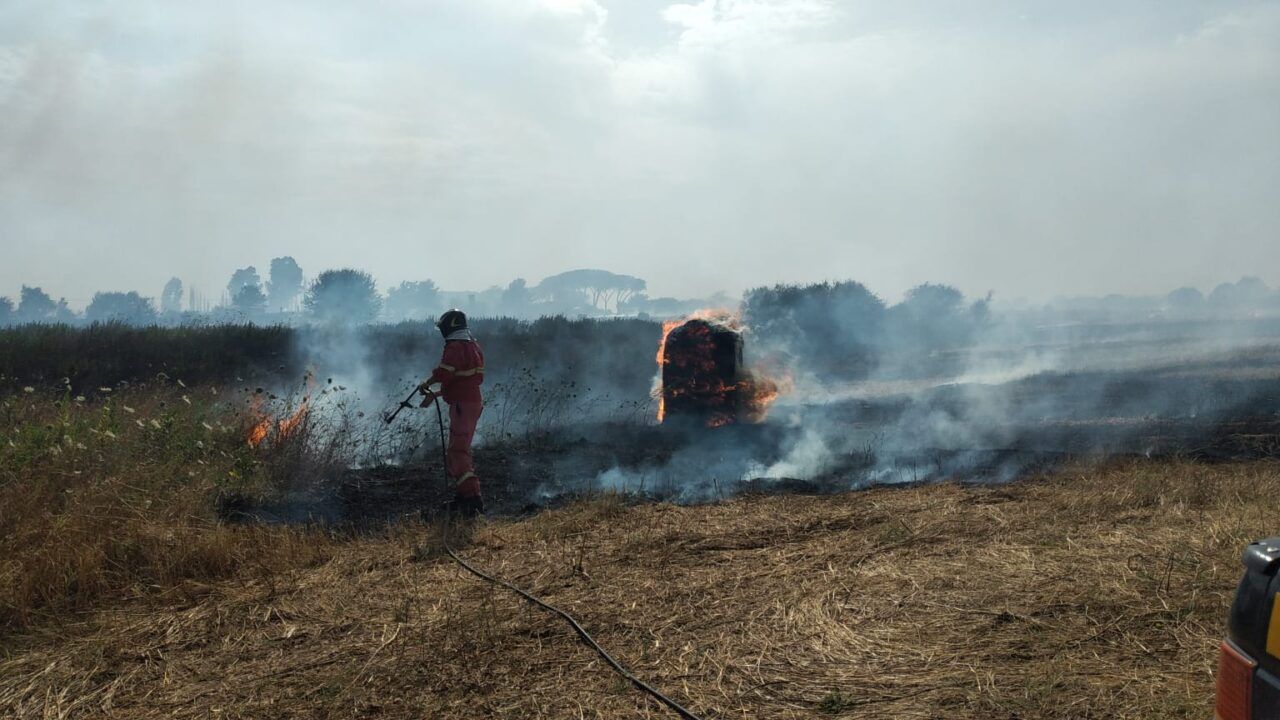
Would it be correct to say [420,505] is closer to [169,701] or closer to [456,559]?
[456,559]

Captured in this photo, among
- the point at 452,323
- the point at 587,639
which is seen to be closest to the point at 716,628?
the point at 587,639

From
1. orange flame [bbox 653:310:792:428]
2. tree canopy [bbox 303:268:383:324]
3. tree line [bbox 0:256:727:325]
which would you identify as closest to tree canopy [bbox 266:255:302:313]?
tree line [bbox 0:256:727:325]

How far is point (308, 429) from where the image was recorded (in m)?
10.6

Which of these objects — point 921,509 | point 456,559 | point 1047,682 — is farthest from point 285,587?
point 921,509

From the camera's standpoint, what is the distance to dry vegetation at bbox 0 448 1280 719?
3.78 meters

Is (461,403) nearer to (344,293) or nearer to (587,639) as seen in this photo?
(587,639)

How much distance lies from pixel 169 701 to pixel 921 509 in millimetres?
6159

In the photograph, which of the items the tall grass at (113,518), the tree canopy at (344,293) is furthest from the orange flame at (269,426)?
the tree canopy at (344,293)

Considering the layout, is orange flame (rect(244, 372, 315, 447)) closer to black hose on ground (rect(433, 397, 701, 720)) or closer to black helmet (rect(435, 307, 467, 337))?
black helmet (rect(435, 307, 467, 337))

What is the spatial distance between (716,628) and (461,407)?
16.0ft

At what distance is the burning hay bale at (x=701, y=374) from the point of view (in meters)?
16.0

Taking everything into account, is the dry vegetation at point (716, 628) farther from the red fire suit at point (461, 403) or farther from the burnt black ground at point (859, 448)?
the burnt black ground at point (859, 448)

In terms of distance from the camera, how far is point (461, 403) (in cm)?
880

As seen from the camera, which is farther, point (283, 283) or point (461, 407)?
point (283, 283)
